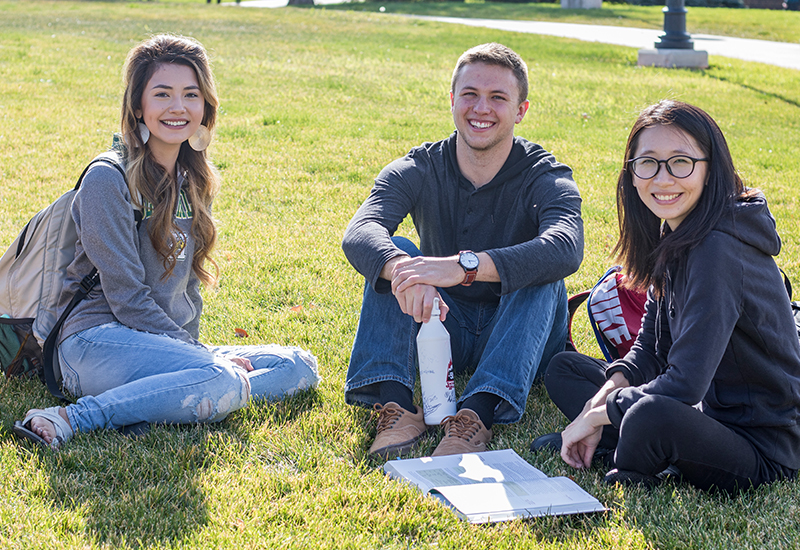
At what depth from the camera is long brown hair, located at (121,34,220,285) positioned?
3547 millimetres

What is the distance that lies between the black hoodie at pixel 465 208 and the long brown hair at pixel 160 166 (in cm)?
73

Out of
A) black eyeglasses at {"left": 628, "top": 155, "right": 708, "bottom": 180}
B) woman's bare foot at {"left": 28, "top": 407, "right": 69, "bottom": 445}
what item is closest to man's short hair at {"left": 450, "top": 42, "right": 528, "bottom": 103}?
black eyeglasses at {"left": 628, "top": 155, "right": 708, "bottom": 180}

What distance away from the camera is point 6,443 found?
10.4 ft

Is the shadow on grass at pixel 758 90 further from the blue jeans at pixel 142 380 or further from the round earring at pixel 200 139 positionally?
the blue jeans at pixel 142 380

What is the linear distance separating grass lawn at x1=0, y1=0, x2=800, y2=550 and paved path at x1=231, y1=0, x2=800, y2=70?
1.58 m

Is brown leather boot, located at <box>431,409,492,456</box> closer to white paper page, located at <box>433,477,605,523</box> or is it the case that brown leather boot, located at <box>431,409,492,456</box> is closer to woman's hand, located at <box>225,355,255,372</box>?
white paper page, located at <box>433,477,605,523</box>

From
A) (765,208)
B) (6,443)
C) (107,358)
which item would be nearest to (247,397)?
(107,358)

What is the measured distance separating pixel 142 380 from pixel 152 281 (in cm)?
52

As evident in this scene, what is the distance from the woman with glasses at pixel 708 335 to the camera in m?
2.72

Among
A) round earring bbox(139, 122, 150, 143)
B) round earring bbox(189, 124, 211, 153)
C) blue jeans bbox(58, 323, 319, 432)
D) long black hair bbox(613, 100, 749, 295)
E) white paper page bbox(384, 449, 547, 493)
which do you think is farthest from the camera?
round earring bbox(189, 124, 211, 153)

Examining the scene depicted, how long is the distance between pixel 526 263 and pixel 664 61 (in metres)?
13.6

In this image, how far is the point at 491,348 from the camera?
361cm

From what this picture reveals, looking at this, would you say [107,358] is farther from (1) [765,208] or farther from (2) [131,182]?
(1) [765,208]

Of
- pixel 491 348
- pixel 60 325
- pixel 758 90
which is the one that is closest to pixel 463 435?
pixel 491 348
